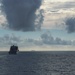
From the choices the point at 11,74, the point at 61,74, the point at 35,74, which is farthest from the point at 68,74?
the point at 11,74

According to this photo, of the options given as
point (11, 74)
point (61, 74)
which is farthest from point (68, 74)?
point (11, 74)

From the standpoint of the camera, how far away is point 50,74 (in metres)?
127

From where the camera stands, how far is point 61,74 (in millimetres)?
127250

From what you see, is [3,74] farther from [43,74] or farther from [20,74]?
[43,74]

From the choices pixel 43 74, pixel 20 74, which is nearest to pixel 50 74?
pixel 43 74

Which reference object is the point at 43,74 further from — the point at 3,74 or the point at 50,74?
the point at 3,74

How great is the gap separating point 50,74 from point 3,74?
19418mm

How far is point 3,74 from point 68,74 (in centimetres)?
2686

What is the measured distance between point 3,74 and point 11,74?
3399mm

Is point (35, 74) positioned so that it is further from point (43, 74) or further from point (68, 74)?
point (68, 74)

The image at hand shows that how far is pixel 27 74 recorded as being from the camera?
126812mm

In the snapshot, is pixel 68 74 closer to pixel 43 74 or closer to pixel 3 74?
pixel 43 74

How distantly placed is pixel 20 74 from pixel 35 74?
247 inches

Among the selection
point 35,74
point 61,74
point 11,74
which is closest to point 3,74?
point 11,74
